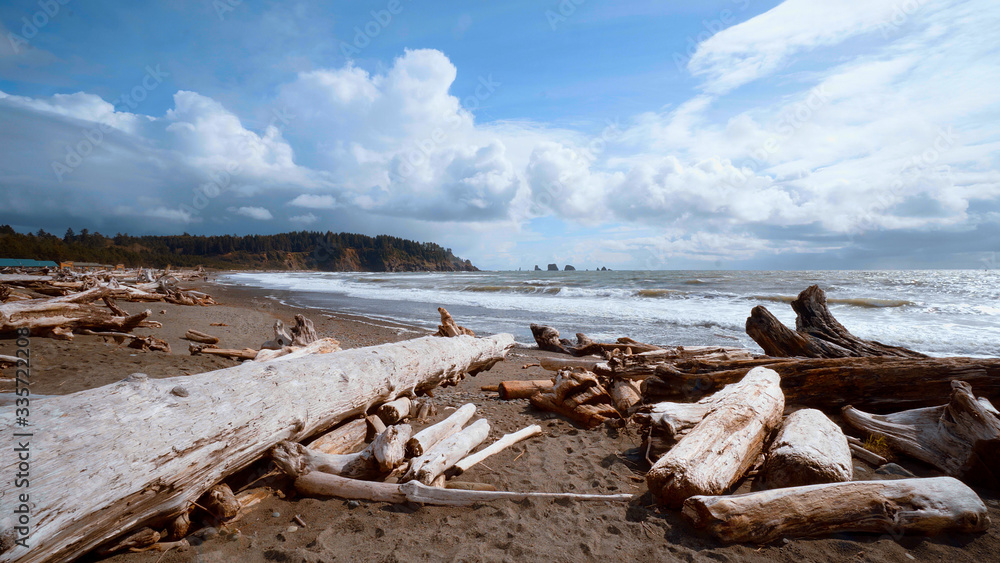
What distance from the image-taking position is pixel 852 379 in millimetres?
4629

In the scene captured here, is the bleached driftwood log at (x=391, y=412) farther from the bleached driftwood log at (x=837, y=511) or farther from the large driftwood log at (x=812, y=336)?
the large driftwood log at (x=812, y=336)

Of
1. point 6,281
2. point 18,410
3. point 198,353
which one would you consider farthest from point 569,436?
point 6,281

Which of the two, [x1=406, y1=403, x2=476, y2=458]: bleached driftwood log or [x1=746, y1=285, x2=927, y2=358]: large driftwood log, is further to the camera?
[x1=746, y1=285, x2=927, y2=358]: large driftwood log

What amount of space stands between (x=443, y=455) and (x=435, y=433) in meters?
0.48

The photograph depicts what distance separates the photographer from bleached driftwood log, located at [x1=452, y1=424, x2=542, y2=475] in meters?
3.39

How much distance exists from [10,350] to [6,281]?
1323 cm

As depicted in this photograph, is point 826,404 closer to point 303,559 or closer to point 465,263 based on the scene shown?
point 303,559

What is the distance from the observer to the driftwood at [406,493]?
118 inches

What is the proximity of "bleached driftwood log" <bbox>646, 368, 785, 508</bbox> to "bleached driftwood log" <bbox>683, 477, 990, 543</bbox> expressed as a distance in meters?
0.20

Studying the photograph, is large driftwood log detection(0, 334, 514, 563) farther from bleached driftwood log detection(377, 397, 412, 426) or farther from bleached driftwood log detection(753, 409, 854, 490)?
bleached driftwood log detection(753, 409, 854, 490)


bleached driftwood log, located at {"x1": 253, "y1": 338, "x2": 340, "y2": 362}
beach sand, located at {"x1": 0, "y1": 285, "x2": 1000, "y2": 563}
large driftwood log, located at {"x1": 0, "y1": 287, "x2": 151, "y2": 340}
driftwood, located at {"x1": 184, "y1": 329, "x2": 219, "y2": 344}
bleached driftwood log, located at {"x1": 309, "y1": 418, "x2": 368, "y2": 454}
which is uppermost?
large driftwood log, located at {"x1": 0, "y1": 287, "x2": 151, "y2": 340}

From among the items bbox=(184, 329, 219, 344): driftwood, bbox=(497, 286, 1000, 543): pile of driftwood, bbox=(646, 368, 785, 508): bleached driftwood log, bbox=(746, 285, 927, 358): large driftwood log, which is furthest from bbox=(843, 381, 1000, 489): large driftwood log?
bbox=(184, 329, 219, 344): driftwood

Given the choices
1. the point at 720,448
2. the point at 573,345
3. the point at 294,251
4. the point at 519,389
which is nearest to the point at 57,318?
the point at 519,389

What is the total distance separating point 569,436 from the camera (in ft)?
14.7
